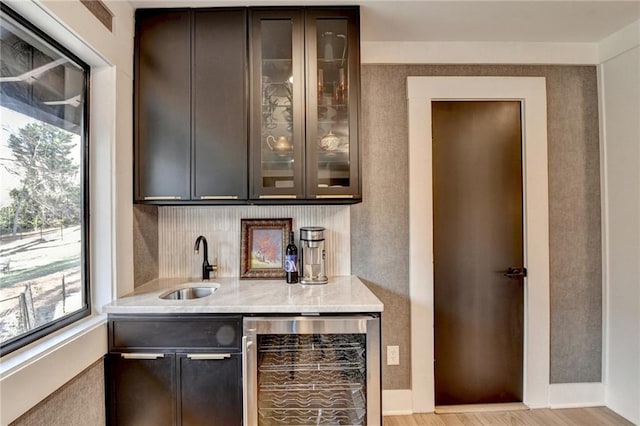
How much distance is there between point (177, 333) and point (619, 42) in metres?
3.44

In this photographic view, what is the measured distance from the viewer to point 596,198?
234 centimetres

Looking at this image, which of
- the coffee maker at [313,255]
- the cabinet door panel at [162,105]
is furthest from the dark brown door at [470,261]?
the cabinet door panel at [162,105]

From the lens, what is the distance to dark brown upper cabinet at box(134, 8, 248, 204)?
1934 millimetres

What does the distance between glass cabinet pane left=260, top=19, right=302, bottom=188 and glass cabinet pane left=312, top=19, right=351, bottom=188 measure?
18 cm

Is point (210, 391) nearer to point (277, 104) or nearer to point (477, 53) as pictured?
point (277, 104)

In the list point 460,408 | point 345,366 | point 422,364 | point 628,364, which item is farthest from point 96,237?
point 628,364

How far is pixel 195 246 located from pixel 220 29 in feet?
4.61

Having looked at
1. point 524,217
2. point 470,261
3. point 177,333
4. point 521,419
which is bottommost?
point 521,419

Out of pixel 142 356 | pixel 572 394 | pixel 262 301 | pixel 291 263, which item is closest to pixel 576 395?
pixel 572 394

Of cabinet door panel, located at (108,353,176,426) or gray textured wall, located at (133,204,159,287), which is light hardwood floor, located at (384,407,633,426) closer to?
cabinet door panel, located at (108,353,176,426)

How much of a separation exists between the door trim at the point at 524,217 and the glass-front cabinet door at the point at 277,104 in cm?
86

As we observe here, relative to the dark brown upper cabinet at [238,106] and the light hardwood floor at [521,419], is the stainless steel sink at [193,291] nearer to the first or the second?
the dark brown upper cabinet at [238,106]

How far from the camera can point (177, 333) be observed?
1.64 meters

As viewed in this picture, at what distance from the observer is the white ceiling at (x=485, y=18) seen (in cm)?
188
